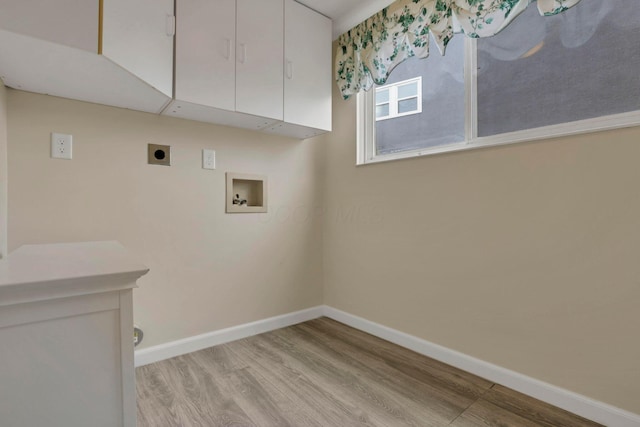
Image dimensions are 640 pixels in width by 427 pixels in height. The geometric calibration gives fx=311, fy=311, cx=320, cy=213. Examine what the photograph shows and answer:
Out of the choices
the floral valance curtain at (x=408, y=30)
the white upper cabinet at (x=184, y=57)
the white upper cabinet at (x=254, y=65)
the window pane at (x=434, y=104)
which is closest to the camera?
the white upper cabinet at (x=184, y=57)

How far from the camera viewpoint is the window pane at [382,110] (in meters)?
2.32

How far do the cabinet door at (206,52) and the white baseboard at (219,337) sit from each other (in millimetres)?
1460

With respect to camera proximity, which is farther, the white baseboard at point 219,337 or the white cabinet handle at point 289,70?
the white cabinet handle at point 289,70

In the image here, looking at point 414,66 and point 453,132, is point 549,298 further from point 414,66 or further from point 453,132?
point 414,66

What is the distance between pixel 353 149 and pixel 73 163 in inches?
69.7

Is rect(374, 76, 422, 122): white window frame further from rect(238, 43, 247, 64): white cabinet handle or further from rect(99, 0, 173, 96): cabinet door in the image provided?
rect(99, 0, 173, 96): cabinet door

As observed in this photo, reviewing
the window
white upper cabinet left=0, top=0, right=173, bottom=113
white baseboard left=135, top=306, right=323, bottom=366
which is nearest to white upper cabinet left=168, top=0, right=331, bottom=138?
white upper cabinet left=0, top=0, right=173, bottom=113

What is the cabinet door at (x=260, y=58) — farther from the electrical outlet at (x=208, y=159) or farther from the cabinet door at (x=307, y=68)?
the electrical outlet at (x=208, y=159)

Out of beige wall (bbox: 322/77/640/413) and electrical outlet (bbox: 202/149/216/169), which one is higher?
electrical outlet (bbox: 202/149/216/169)

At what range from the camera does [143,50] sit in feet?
4.52

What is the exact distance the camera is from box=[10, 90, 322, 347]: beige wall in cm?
153

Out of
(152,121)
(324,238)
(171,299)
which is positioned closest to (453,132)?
(324,238)

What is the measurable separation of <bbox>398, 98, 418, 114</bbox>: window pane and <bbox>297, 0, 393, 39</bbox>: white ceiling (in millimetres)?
618

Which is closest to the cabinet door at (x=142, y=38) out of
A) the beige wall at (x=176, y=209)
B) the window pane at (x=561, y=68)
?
the beige wall at (x=176, y=209)
